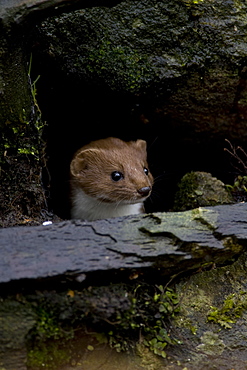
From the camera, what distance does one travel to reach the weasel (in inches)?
167

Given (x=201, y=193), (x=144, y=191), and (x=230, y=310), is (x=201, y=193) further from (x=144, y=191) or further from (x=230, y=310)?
A: (x=230, y=310)

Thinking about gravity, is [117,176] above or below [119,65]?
below

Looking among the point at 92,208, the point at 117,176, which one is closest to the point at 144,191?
the point at 117,176

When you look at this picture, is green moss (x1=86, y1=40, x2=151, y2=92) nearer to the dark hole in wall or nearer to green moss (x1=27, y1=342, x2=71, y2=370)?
the dark hole in wall

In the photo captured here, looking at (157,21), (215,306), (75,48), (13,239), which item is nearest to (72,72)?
(75,48)

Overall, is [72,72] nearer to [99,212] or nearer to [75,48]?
[75,48]

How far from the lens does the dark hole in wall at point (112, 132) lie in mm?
4484

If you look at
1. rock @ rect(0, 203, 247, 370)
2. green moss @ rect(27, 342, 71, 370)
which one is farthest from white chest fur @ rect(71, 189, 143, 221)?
green moss @ rect(27, 342, 71, 370)

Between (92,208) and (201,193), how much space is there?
1.07m

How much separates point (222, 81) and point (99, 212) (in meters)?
1.71

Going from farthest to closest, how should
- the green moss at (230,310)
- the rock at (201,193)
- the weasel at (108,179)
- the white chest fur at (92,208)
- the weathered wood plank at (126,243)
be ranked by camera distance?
the white chest fur at (92,208) → the rock at (201,193) → the weasel at (108,179) → the green moss at (230,310) → the weathered wood plank at (126,243)

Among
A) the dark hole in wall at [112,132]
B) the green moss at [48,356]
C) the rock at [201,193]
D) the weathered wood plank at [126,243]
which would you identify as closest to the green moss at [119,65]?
the dark hole in wall at [112,132]

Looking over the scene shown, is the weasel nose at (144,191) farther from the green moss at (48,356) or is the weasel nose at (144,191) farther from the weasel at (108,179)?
the green moss at (48,356)

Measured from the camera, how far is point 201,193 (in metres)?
4.45
